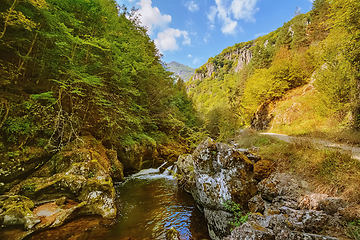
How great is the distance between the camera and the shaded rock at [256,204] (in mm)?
4195

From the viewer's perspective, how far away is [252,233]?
8.61 feet

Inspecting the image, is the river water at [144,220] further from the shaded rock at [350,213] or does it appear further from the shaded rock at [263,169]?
the shaded rock at [350,213]

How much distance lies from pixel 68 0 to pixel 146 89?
25.8ft

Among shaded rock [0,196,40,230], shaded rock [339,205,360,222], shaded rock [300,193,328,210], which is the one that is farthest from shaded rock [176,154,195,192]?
shaded rock [0,196,40,230]

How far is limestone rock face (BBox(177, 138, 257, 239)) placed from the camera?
468cm

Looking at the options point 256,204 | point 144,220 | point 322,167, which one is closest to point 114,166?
point 144,220

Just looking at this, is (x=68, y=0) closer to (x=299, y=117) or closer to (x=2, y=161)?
(x=2, y=161)

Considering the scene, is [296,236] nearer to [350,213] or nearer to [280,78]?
[350,213]

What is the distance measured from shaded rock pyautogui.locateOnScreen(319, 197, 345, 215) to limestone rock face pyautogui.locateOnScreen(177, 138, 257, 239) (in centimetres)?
190

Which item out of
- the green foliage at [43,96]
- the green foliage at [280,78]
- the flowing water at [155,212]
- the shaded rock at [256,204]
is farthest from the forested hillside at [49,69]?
the green foliage at [280,78]

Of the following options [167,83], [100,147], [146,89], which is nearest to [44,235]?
[100,147]

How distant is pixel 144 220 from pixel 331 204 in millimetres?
5668

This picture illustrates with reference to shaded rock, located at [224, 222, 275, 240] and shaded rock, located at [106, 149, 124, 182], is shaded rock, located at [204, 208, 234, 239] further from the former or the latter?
shaded rock, located at [106, 149, 124, 182]

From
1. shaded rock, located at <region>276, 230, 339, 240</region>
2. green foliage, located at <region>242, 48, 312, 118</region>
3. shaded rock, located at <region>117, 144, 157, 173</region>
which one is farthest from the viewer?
green foliage, located at <region>242, 48, 312, 118</region>
